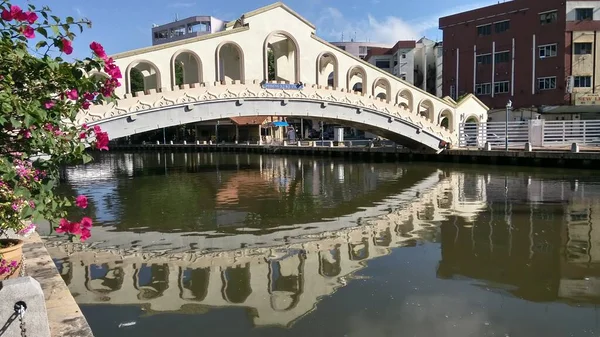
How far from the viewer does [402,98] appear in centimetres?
3069

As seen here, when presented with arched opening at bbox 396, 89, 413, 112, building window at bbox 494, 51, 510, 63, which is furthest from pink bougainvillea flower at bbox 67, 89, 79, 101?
building window at bbox 494, 51, 510, 63

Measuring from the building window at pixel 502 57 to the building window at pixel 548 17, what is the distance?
3547mm

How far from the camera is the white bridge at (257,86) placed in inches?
776

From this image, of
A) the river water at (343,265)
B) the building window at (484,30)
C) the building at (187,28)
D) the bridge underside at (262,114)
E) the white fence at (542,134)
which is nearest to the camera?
the river water at (343,265)

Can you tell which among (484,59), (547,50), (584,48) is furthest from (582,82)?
(484,59)

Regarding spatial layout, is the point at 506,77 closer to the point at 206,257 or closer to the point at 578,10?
the point at 578,10

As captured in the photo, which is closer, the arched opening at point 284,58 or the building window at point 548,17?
the arched opening at point 284,58

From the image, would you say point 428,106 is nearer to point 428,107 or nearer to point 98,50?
point 428,107

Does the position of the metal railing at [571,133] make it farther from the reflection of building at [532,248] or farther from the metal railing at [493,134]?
the reflection of building at [532,248]

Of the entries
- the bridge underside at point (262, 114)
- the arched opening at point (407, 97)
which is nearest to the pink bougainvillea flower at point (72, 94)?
the bridge underside at point (262, 114)

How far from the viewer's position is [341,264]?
315 inches

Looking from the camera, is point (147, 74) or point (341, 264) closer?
point (341, 264)

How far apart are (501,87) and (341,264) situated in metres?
38.8

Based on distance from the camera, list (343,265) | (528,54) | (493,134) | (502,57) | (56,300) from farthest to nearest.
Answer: (502,57)
(528,54)
(493,134)
(343,265)
(56,300)
